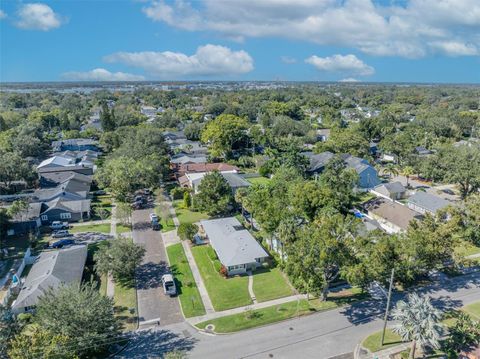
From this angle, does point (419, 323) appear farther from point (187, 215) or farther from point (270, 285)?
point (187, 215)

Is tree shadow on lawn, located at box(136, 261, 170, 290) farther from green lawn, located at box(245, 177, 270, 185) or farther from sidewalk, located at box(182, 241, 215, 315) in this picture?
green lawn, located at box(245, 177, 270, 185)

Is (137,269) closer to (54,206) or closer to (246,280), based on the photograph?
(246,280)

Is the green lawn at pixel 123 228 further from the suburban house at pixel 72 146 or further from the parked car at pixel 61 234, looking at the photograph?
the suburban house at pixel 72 146

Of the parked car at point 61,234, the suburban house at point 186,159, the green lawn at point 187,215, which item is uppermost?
the suburban house at point 186,159

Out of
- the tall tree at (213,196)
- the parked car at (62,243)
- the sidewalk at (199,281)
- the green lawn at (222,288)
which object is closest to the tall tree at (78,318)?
the sidewalk at (199,281)

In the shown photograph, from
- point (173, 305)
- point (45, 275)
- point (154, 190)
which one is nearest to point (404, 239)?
point (173, 305)

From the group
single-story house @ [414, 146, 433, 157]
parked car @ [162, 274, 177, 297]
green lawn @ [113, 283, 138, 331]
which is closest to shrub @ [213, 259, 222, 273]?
parked car @ [162, 274, 177, 297]
